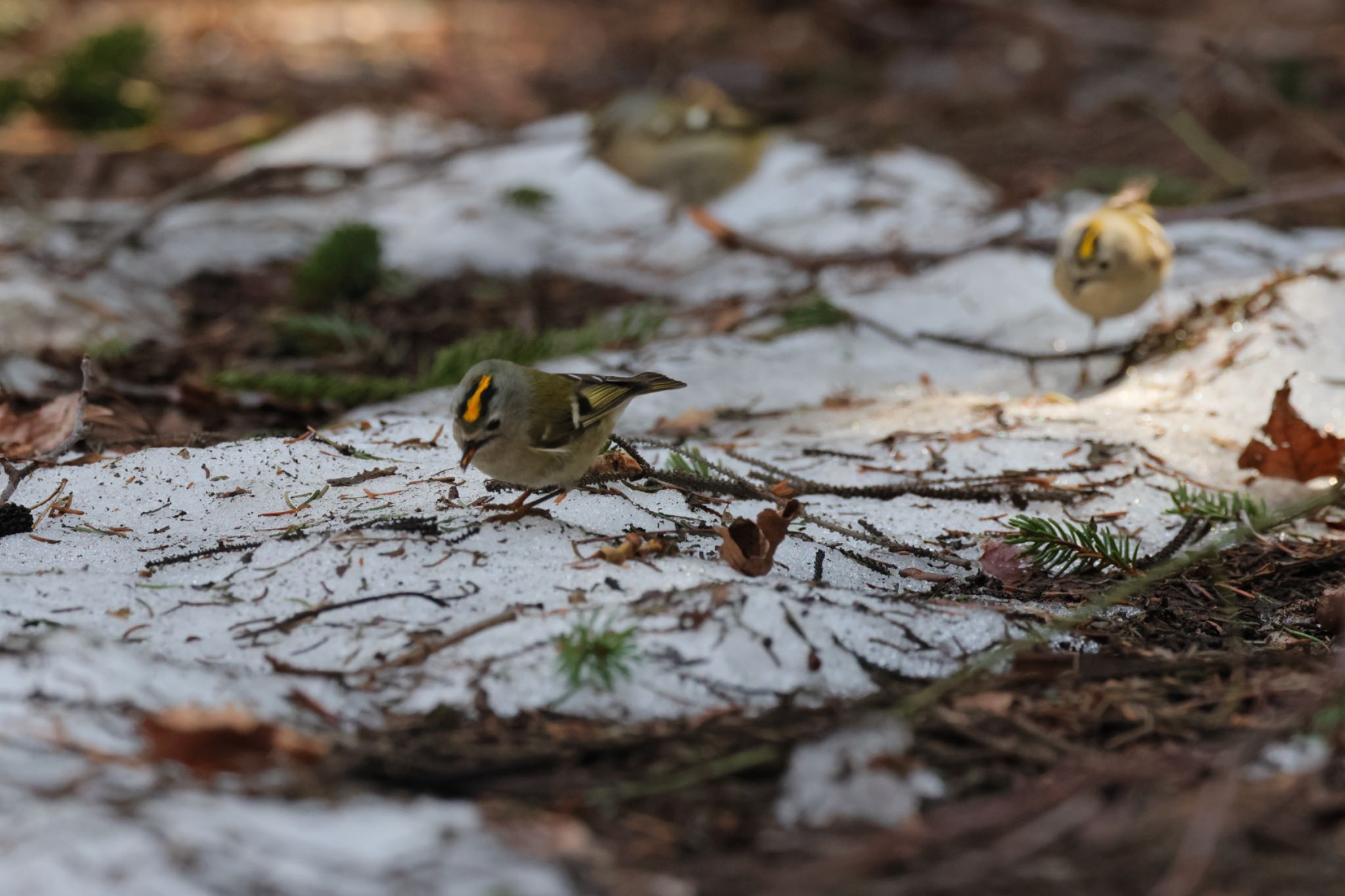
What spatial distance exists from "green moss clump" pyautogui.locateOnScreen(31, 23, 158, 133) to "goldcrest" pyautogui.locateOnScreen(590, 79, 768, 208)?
2.80 meters

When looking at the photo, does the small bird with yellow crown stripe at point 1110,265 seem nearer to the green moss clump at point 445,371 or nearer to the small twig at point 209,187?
the green moss clump at point 445,371

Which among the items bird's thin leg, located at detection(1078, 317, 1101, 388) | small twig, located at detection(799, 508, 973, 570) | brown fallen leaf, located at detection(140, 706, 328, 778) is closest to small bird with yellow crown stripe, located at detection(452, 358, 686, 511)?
small twig, located at detection(799, 508, 973, 570)

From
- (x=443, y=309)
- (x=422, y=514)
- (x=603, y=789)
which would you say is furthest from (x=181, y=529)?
(x=443, y=309)

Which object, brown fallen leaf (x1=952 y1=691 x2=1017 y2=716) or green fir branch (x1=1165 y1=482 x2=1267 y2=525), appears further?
green fir branch (x1=1165 y1=482 x2=1267 y2=525)

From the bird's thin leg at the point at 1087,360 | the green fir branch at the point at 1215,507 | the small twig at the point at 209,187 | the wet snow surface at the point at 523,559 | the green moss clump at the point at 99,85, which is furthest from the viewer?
the green moss clump at the point at 99,85

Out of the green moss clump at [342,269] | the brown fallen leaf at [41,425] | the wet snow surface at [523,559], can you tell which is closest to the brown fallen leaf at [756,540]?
the wet snow surface at [523,559]

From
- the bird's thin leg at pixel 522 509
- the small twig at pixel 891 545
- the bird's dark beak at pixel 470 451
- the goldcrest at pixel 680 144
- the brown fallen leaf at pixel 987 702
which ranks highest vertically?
the goldcrest at pixel 680 144

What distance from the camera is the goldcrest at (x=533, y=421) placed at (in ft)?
10.1

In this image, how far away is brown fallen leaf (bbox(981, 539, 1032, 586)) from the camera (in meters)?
3.09

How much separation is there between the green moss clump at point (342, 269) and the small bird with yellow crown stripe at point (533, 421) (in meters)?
2.61

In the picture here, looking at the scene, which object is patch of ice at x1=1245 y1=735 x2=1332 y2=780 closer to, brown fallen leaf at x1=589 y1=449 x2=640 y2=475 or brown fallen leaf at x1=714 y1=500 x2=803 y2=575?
brown fallen leaf at x1=714 y1=500 x2=803 y2=575

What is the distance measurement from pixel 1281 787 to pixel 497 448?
1.89 metres

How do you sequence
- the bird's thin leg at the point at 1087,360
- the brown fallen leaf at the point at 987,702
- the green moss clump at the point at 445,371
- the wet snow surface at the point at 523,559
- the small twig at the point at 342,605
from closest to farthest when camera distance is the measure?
the wet snow surface at the point at 523,559
the brown fallen leaf at the point at 987,702
the small twig at the point at 342,605
the green moss clump at the point at 445,371
the bird's thin leg at the point at 1087,360

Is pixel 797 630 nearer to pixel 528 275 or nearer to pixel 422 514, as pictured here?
pixel 422 514
